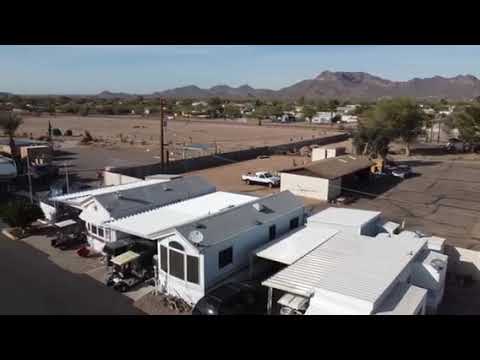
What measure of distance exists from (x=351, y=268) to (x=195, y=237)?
4432 millimetres

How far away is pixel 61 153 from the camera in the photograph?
37.8m

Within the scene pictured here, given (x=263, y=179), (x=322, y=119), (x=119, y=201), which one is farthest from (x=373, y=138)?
(x=322, y=119)

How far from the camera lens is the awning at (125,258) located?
40.3 feet

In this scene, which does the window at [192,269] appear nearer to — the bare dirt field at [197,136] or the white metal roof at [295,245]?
the white metal roof at [295,245]

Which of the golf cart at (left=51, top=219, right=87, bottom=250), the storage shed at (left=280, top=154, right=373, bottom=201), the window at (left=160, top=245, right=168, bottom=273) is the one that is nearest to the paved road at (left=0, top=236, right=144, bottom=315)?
the golf cart at (left=51, top=219, right=87, bottom=250)

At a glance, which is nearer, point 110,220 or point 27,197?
point 110,220

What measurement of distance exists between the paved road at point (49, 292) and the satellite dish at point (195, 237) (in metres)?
2.43

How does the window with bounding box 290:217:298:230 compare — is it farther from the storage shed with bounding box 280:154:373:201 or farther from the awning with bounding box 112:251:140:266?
the storage shed with bounding box 280:154:373:201

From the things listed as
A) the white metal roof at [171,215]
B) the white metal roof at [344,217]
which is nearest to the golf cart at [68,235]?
the white metal roof at [171,215]

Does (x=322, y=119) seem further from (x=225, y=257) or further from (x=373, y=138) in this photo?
(x=225, y=257)

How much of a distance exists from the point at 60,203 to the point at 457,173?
30423mm
